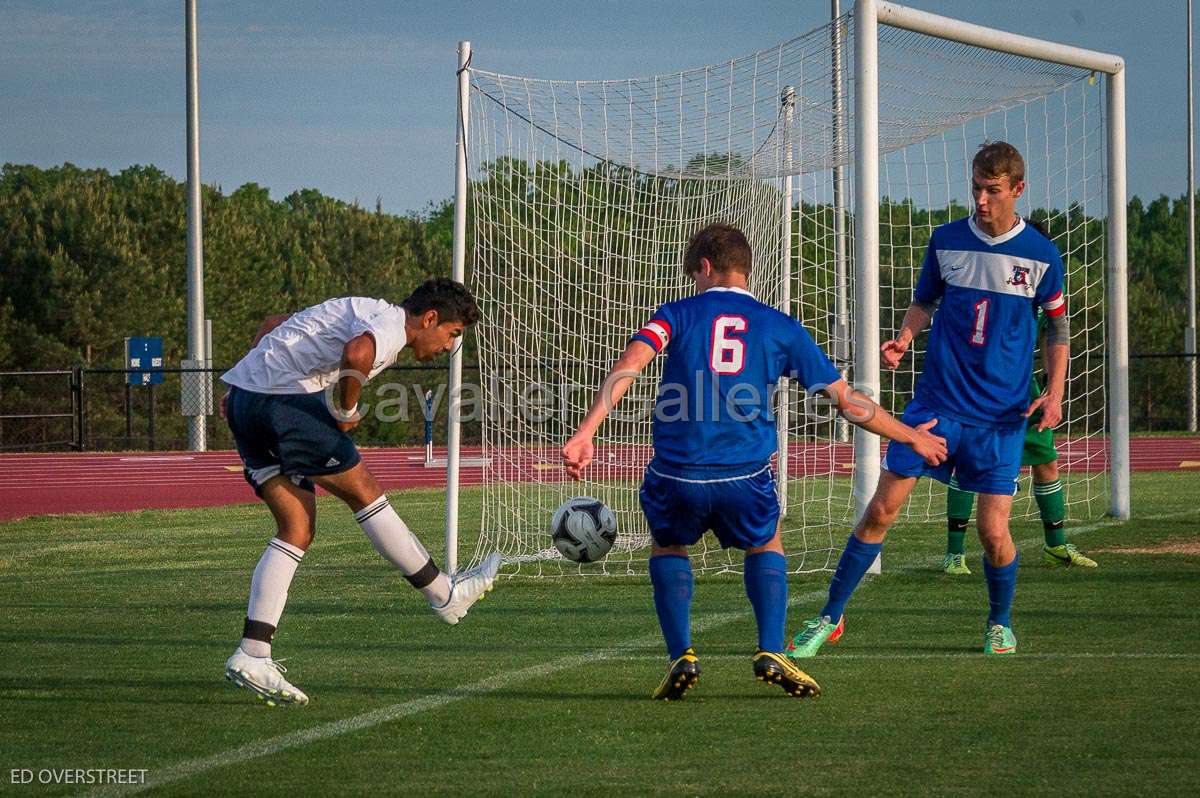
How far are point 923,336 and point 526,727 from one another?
11.9 meters

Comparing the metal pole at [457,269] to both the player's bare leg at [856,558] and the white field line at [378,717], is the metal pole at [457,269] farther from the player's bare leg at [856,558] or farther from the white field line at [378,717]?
the player's bare leg at [856,558]

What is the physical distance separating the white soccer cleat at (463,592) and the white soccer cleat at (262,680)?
79 centimetres

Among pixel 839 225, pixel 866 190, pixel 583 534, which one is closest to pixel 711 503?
pixel 583 534

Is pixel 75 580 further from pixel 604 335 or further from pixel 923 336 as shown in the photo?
pixel 923 336

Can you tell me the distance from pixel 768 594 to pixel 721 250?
1310mm

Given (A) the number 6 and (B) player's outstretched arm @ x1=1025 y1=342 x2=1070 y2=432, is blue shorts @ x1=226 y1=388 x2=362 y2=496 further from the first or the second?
(B) player's outstretched arm @ x1=1025 y1=342 x2=1070 y2=432

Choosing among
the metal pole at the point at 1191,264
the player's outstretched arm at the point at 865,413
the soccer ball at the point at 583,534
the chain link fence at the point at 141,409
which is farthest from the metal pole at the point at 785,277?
the metal pole at the point at 1191,264

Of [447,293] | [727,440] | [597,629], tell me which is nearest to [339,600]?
[597,629]

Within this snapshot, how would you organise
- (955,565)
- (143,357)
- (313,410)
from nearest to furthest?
(313,410)
(955,565)
(143,357)

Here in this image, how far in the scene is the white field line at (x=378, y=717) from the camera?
13.6 feet

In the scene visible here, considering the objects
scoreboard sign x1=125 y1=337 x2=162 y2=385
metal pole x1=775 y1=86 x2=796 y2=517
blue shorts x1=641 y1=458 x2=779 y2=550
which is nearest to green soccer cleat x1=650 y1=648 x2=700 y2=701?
blue shorts x1=641 y1=458 x2=779 y2=550

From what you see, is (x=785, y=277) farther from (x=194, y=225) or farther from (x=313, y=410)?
(x=194, y=225)

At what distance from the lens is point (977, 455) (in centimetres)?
609

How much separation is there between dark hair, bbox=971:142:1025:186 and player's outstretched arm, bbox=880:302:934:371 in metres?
0.74
